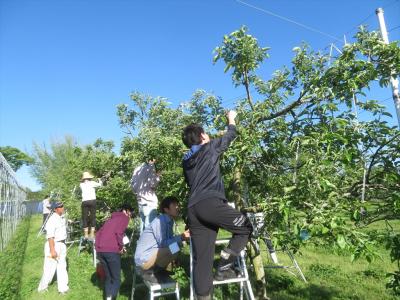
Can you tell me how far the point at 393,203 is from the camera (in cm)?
361

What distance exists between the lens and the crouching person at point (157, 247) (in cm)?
495

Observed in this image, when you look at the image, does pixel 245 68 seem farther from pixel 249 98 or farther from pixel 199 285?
pixel 199 285

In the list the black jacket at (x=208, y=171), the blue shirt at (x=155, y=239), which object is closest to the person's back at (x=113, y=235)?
the blue shirt at (x=155, y=239)

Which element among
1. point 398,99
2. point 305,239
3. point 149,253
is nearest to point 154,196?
point 149,253

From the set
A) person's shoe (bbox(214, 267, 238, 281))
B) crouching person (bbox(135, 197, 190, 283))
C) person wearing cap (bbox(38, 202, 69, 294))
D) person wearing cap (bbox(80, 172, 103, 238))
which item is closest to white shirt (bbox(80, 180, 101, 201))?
person wearing cap (bbox(80, 172, 103, 238))

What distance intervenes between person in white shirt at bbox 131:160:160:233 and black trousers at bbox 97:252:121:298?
1082 mm

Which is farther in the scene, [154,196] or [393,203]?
[154,196]

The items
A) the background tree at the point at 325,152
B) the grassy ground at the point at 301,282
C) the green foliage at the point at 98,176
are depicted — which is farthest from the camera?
the green foliage at the point at 98,176

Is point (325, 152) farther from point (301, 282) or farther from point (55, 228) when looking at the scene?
point (55, 228)

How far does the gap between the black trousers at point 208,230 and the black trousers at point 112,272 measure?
7.88 ft

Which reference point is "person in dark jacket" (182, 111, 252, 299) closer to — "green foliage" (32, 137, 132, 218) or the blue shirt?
the blue shirt

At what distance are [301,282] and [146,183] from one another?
127 inches

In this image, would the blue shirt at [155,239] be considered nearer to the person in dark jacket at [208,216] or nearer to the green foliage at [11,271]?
the person in dark jacket at [208,216]

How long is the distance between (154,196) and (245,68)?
2.85 meters
